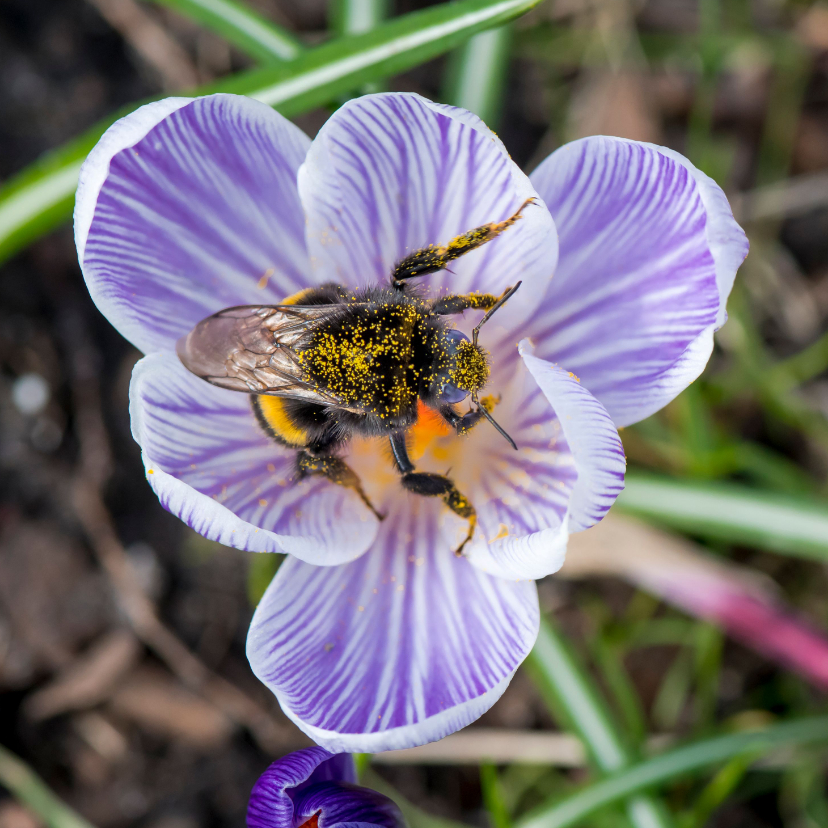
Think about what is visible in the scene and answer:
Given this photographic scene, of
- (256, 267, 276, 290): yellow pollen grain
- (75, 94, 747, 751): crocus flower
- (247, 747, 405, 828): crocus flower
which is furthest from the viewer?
(256, 267, 276, 290): yellow pollen grain

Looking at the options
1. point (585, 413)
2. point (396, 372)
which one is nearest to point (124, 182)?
point (396, 372)

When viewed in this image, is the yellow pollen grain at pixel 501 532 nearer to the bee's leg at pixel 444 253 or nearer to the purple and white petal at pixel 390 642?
the purple and white petal at pixel 390 642

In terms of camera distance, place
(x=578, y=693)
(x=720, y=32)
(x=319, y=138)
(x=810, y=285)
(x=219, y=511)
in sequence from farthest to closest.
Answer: (x=810, y=285) → (x=720, y=32) → (x=578, y=693) → (x=319, y=138) → (x=219, y=511)

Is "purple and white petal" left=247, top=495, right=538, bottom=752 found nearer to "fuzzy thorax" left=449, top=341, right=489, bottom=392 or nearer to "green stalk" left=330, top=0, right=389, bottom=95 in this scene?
"fuzzy thorax" left=449, top=341, right=489, bottom=392

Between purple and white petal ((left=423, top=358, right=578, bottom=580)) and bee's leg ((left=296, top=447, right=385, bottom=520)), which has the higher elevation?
bee's leg ((left=296, top=447, right=385, bottom=520))

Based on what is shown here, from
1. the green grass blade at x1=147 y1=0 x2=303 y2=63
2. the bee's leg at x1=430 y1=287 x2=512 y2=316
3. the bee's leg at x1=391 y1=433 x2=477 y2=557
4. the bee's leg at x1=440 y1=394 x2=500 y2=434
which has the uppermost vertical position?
the green grass blade at x1=147 y1=0 x2=303 y2=63

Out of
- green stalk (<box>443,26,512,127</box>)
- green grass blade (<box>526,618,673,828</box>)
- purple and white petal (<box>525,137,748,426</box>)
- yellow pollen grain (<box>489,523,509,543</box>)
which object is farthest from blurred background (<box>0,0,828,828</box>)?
yellow pollen grain (<box>489,523,509,543</box>)

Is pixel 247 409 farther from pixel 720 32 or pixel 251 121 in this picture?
pixel 720 32

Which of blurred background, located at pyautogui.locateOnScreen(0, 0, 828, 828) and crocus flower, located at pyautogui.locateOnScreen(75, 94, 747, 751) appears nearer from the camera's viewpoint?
crocus flower, located at pyautogui.locateOnScreen(75, 94, 747, 751)
